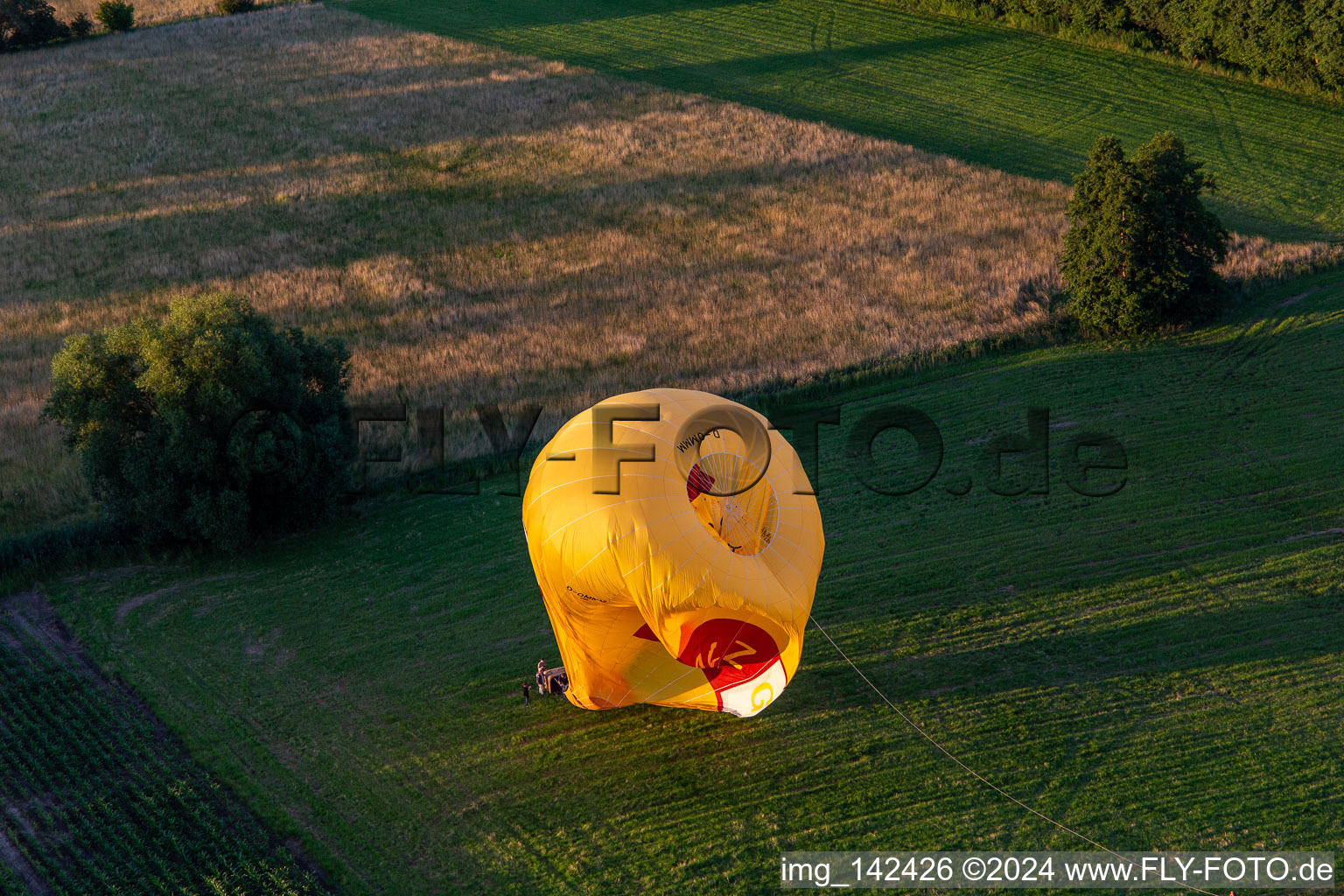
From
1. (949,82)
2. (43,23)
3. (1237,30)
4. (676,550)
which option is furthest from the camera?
(43,23)

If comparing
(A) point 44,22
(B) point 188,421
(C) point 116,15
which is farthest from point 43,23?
(B) point 188,421

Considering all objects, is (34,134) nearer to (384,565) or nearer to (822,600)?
(384,565)

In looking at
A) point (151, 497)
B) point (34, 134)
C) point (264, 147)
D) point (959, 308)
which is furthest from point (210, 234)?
point (959, 308)

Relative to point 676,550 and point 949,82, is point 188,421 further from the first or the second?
point 949,82

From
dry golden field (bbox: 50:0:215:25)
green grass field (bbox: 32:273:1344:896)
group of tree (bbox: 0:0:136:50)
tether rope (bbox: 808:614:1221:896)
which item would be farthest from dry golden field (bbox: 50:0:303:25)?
tether rope (bbox: 808:614:1221:896)

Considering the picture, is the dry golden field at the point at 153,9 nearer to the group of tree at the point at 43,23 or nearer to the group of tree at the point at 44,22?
the group of tree at the point at 44,22

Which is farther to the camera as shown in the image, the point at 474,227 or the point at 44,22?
the point at 44,22
